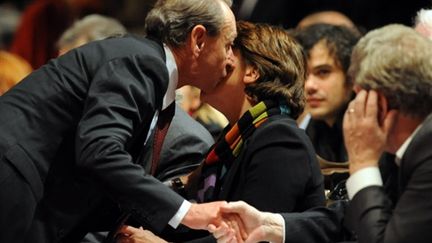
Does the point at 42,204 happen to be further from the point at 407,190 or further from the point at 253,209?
the point at 407,190

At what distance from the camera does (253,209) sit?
362cm

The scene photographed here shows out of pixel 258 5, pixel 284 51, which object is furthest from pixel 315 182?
pixel 258 5

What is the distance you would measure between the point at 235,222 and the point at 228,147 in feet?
1.55

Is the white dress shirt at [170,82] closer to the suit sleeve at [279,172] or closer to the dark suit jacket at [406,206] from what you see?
the suit sleeve at [279,172]

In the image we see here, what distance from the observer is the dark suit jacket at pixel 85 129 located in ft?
11.8

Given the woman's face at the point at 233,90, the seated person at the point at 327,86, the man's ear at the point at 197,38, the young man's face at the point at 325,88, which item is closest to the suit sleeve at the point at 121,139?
the man's ear at the point at 197,38

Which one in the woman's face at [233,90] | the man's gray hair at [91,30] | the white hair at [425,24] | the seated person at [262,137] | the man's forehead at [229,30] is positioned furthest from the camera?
the man's gray hair at [91,30]

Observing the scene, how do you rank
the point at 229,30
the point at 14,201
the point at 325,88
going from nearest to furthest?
1. the point at 14,201
2. the point at 229,30
3. the point at 325,88

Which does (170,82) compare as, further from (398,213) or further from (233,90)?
(398,213)

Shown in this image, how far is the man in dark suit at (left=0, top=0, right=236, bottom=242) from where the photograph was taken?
141 inches

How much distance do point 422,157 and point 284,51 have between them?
1.00 m

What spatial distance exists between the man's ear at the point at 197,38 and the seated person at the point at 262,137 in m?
0.20

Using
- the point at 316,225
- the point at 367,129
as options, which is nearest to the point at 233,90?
the point at 316,225

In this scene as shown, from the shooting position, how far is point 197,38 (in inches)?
156
